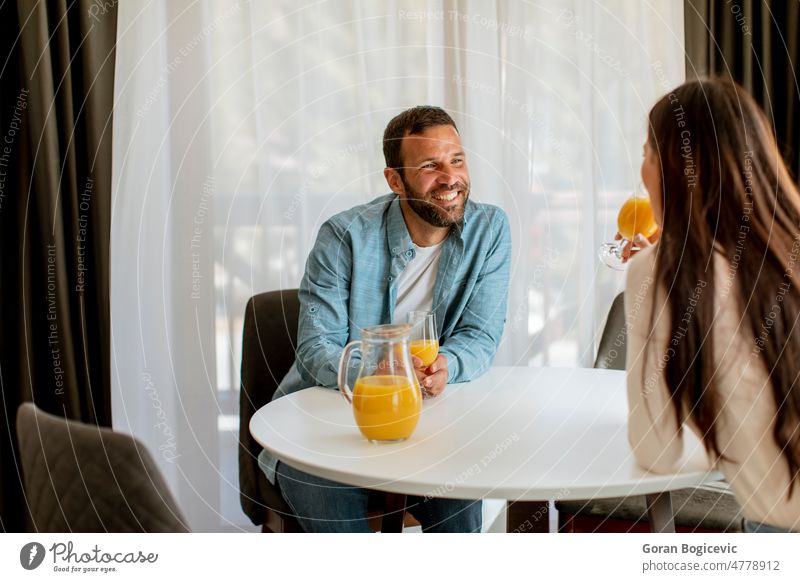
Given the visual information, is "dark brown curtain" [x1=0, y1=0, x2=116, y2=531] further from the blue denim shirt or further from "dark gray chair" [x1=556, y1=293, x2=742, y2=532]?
"dark gray chair" [x1=556, y1=293, x2=742, y2=532]

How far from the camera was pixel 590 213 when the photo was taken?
5.09 ft

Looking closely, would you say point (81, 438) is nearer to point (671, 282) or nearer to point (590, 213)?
point (671, 282)

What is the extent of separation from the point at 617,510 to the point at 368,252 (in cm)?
54

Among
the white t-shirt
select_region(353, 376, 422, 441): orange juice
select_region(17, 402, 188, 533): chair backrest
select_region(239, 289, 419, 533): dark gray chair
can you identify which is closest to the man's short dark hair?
the white t-shirt

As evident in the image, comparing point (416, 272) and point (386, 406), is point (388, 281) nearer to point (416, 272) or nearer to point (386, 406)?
point (416, 272)

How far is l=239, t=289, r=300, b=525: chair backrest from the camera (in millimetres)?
1229

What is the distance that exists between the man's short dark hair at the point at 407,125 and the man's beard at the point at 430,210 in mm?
45

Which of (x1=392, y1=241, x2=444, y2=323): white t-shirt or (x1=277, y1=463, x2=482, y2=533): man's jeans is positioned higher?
(x1=392, y1=241, x2=444, y2=323): white t-shirt

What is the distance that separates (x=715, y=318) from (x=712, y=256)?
0.20ft

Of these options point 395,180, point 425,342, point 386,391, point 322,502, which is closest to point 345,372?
point 386,391

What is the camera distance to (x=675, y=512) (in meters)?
1.09

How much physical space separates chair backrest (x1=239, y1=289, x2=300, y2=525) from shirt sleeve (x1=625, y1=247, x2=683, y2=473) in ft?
2.14

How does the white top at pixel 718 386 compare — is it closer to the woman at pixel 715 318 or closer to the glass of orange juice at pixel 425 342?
the woman at pixel 715 318
